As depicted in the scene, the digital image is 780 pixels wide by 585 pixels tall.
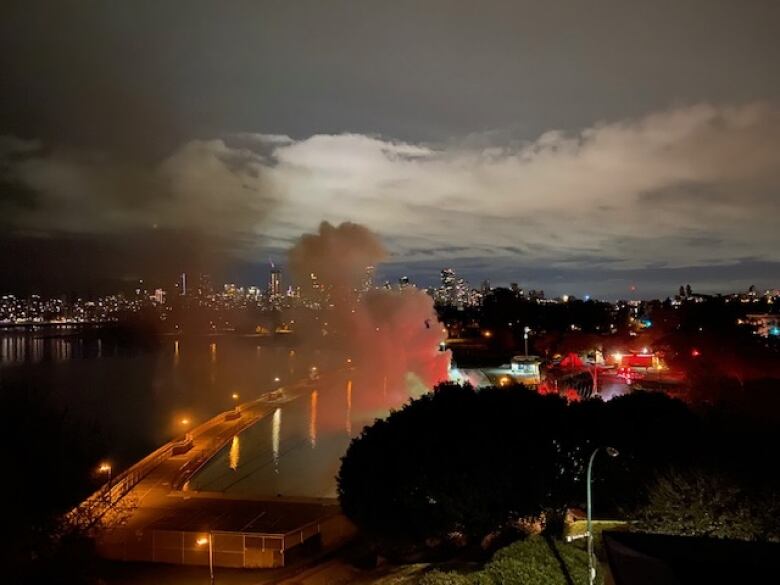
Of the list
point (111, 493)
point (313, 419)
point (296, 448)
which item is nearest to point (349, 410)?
point (313, 419)

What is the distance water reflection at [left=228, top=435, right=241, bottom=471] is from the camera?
22422 mm

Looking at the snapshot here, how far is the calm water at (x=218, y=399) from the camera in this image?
21.8 m

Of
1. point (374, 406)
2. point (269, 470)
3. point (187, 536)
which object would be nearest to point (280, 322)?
point (374, 406)

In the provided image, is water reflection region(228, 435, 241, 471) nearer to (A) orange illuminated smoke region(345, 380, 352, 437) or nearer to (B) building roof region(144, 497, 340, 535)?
(A) orange illuminated smoke region(345, 380, 352, 437)

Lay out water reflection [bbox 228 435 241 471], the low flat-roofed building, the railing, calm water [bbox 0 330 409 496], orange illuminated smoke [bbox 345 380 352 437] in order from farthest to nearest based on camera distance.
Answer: orange illuminated smoke [bbox 345 380 352 437]
water reflection [bbox 228 435 241 471]
calm water [bbox 0 330 409 496]
the low flat-roofed building
the railing

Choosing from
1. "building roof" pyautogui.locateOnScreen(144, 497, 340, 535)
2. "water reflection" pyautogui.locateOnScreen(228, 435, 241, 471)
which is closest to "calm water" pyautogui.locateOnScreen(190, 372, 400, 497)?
"water reflection" pyautogui.locateOnScreen(228, 435, 241, 471)

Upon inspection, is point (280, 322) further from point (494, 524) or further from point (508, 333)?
point (494, 524)

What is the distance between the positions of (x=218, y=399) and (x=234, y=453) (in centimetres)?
1794

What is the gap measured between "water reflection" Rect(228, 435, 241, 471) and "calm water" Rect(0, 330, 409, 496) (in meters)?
0.07

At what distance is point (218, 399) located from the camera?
135 ft

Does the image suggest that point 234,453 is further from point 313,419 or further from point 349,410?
point 349,410

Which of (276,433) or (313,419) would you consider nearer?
(276,433)

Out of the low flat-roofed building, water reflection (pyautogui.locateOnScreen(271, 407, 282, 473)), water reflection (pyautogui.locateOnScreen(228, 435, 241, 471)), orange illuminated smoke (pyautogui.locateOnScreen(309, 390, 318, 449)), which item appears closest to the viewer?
the low flat-roofed building

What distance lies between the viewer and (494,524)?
451 inches
